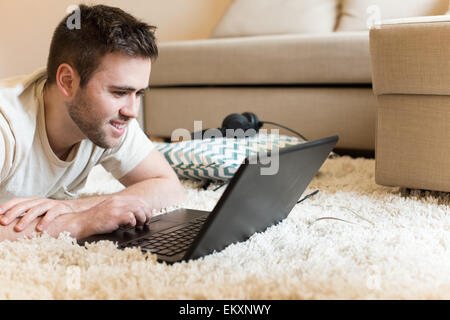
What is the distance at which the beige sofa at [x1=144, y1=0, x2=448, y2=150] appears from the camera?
1733 millimetres

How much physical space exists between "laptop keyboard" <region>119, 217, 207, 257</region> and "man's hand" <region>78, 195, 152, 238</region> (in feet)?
0.18

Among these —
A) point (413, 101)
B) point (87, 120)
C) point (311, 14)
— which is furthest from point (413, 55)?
point (311, 14)

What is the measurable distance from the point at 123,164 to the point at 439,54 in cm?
76

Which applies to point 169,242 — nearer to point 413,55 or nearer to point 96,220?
point 96,220

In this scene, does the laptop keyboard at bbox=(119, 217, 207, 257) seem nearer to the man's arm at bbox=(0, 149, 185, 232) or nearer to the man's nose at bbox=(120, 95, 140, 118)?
the man's arm at bbox=(0, 149, 185, 232)

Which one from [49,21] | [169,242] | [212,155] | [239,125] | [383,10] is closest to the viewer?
[169,242]

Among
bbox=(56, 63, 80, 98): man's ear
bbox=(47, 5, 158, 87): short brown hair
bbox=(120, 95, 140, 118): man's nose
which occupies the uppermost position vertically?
bbox=(47, 5, 158, 87): short brown hair

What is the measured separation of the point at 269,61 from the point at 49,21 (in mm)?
2301

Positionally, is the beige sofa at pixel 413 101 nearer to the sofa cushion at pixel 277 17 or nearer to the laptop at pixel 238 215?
the laptop at pixel 238 215

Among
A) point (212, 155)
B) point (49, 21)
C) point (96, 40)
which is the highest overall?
point (49, 21)

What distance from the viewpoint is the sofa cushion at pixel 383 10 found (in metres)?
2.01

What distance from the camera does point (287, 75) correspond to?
1.84 meters

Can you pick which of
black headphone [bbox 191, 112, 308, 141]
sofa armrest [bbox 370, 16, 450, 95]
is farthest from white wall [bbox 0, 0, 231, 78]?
sofa armrest [bbox 370, 16, 450, 95]

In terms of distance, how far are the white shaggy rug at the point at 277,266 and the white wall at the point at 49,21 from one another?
2.28 meters
